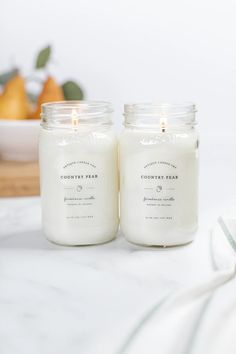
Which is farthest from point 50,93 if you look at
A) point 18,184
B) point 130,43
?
point 130,43

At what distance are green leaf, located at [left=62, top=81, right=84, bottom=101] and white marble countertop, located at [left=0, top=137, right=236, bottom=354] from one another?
1.36 ft

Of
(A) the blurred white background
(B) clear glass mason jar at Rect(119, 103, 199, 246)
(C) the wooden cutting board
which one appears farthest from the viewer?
(A) the blurred white background

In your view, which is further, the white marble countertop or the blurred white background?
the blurred white background

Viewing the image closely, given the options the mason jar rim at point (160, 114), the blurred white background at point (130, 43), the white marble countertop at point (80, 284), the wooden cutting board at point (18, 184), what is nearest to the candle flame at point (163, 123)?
the mason jar rim at point (160, 114)

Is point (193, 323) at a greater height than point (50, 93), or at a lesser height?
lesser

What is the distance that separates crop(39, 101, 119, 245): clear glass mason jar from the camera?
81 centimetres

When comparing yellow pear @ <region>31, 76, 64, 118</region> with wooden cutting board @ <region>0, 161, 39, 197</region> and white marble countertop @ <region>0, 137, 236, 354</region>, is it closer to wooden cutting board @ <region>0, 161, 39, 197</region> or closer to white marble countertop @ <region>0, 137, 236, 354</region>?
wooden cutting board @ <region>0, 161, 39, 197</region>

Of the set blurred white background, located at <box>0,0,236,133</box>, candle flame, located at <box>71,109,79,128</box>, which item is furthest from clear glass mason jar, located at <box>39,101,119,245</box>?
blurred white background, located at <box>0,0,236,133</box>

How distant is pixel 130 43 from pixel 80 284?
3.05 ft

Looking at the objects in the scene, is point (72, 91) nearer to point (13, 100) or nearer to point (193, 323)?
point (13, 100)

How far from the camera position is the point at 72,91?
1.35 m

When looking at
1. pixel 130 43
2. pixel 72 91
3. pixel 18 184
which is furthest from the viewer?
pixel 130 43

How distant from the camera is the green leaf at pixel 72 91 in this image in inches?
52.9

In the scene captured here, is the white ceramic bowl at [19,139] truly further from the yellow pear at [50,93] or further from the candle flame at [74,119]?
the candle flame at [74,119]
